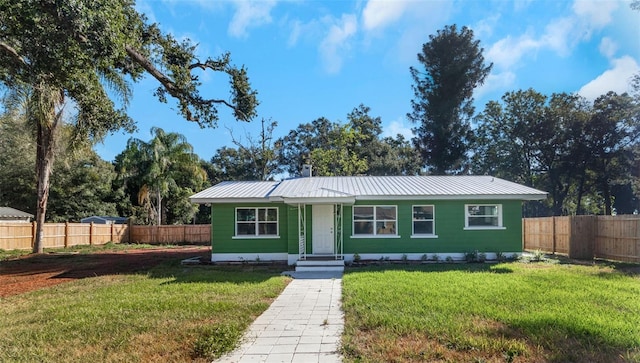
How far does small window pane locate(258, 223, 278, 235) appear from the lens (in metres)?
15.9

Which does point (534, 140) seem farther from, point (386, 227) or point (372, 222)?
point (372, 222)

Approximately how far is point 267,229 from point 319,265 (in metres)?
2.68

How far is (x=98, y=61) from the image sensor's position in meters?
8.07

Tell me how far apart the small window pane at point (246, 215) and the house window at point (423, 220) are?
5923 mm

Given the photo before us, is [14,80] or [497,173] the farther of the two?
[497,173]

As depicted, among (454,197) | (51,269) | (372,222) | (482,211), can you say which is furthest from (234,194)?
(482,211)

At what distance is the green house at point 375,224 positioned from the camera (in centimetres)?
1555

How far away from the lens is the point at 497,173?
37.9m

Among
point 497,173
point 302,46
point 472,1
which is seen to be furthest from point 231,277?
point 497,173

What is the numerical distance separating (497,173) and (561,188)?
5260 mm

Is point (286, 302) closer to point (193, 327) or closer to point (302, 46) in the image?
point (193, 327)

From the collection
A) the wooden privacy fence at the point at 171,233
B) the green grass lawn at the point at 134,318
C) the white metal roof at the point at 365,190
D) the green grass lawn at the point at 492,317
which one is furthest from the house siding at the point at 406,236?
the wooden privacy fence at the point at 171,233

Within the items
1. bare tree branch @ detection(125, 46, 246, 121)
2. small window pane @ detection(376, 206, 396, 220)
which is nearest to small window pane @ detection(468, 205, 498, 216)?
small window pane @ detection(376, 206, 396, 220)

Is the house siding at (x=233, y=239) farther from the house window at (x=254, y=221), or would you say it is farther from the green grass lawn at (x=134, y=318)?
the green grass lawn at (x=134, y=318)
